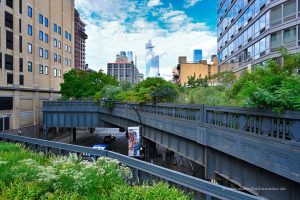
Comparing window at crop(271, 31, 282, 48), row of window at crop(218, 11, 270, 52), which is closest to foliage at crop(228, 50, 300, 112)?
window at crop(271, 31, 282, 48)

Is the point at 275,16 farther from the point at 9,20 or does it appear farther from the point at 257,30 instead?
the point at 9,20

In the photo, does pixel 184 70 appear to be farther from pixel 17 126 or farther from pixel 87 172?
pixel 87 172

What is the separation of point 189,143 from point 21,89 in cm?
3719

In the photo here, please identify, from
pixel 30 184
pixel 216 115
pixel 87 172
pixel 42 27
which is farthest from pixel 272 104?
pixel 42 27

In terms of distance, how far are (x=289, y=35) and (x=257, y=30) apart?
6884 millimetres

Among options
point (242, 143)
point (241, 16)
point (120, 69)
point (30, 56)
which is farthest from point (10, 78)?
point (120, 69)

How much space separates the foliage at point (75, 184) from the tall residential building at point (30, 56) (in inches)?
1403

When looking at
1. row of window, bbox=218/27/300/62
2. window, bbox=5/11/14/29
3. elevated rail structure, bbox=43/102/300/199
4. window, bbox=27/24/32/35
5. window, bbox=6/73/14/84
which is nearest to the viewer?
elevated rail structure, bbox=43/102/300/199

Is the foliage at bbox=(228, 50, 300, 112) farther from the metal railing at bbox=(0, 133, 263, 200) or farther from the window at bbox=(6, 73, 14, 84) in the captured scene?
the window at bbox=(6, 73, 14, 84)

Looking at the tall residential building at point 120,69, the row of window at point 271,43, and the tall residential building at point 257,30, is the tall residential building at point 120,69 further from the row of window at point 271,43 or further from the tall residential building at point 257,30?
the row of window at point 271,43

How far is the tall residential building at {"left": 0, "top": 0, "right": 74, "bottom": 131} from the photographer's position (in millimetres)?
Answer: 38938

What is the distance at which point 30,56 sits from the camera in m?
46.3

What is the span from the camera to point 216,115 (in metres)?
10.7

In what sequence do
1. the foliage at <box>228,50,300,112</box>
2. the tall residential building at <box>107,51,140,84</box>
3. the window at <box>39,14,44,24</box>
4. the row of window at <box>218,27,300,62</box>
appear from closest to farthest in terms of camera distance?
1. the foliage at <box>228,50,300,112</box>
2. the row of window at <box>218,27,300,62</box>
3. the window at <box>39,14,44,24</box>
4. the tall residential building at <box>107,51,140,84</box>
